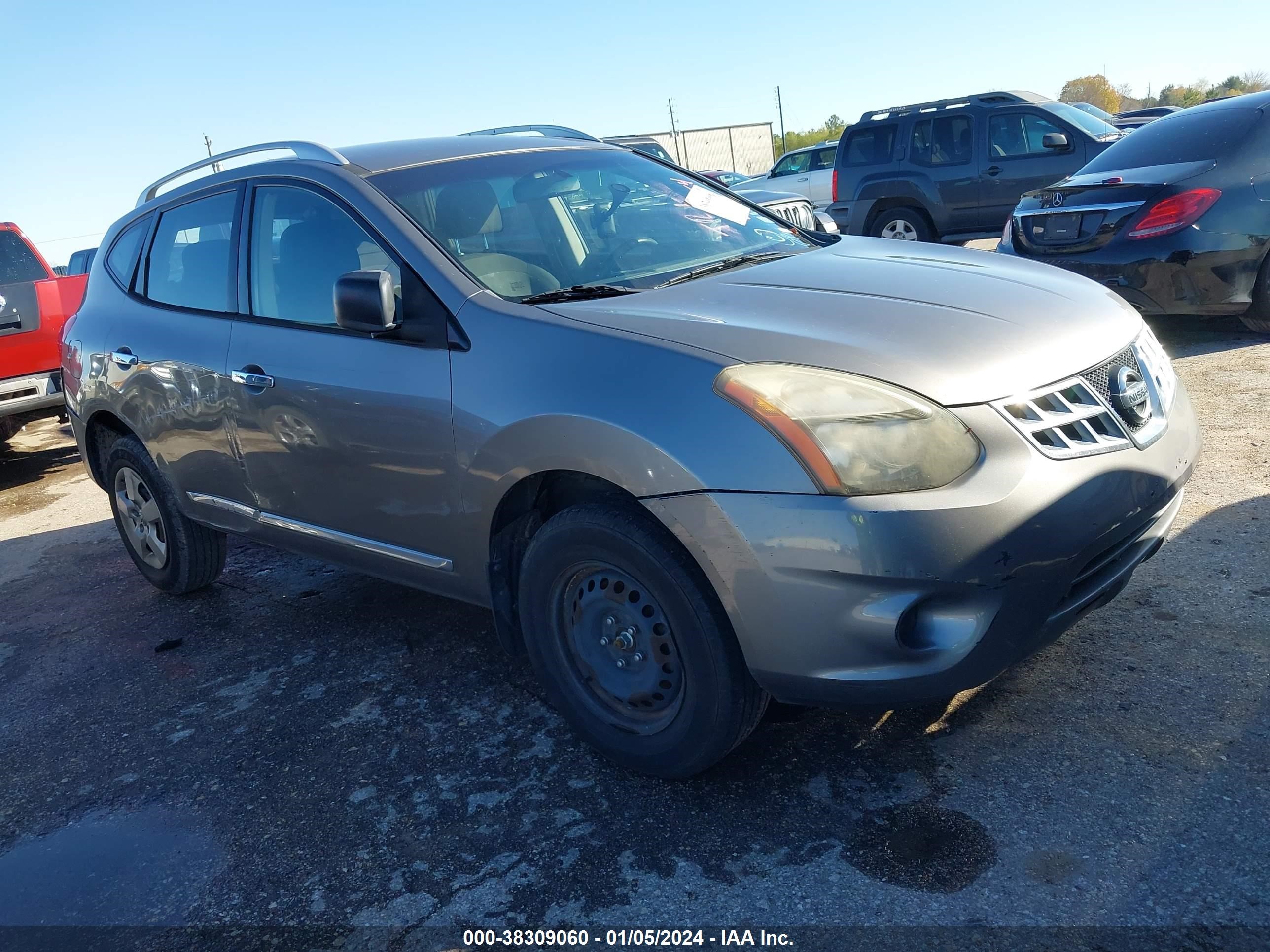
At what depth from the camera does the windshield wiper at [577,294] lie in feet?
9.95

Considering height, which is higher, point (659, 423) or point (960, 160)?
point (960, 160)

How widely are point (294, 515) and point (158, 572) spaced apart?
1567mm

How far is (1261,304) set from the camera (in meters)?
6.52

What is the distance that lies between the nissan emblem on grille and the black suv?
29.8 ft

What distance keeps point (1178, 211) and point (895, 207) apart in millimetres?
5914

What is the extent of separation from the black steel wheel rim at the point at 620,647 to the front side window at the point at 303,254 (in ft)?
3.70

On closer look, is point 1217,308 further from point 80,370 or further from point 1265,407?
point 80,370

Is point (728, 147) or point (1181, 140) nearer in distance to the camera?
point (1181, 140)

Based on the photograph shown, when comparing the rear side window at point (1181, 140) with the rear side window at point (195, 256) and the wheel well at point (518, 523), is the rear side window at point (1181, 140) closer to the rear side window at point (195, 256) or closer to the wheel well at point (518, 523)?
the wheel well at point (518, 523)

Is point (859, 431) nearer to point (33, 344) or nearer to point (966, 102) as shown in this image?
point (33, 344)

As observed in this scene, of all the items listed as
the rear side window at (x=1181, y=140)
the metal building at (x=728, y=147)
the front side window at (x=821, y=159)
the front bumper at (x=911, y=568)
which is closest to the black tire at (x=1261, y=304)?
the rear side window at (x=1181, y=140)

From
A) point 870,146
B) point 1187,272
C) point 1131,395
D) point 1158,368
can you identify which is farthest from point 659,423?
point 870,146

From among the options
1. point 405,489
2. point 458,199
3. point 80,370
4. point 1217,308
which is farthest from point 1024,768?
point 1217,308

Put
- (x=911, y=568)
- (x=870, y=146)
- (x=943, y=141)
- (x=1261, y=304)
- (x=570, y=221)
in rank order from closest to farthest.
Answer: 1. (x=911, y=568)
2. (x=570, y=221)
3. (x=1261, y=304)
4. (x=943, y=141)
5. (x=870, y=146)
